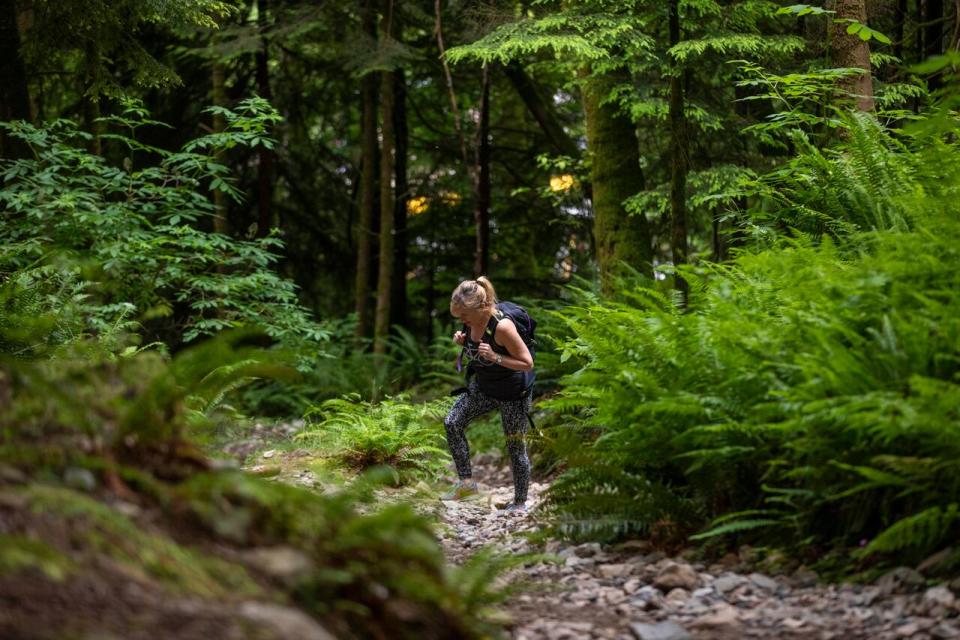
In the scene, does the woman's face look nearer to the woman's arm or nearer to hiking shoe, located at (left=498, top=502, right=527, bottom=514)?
the woman's arm

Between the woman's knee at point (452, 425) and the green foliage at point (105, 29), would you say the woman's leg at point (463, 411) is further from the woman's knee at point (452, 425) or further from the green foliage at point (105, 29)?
the green foliage at point (105, 29)

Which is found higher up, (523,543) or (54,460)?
(54,460)

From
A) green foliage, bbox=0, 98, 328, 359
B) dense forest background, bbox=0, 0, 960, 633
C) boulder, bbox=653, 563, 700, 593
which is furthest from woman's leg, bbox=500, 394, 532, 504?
green foliage, bbox=0, 98, 328, 359

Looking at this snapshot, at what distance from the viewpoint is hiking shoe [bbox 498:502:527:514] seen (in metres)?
7.48

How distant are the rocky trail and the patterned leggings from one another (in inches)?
75.8

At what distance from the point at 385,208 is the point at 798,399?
10960 millimetres

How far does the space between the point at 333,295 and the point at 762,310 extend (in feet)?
46.2

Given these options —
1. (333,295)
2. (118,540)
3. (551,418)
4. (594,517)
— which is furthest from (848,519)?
(333,295)

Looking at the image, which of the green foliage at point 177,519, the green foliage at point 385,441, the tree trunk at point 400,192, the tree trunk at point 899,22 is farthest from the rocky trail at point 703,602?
the tree trunk at point 400,192

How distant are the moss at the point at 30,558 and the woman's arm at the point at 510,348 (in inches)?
185

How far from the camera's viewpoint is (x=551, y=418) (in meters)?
9.98

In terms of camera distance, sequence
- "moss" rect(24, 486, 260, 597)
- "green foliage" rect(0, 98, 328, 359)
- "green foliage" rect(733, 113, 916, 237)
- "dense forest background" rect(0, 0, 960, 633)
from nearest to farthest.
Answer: "moss" rect(24, 486, 260, 597)
"dense forest background" rect(0, 0, 960, 633)
"green foliage" rect(733, 113, 916, 237)
"green foliage" rect(0, 98, 328, 359)

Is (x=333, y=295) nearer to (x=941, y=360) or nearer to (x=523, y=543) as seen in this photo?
(x=523, y=543)

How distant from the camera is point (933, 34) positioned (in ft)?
39.6
